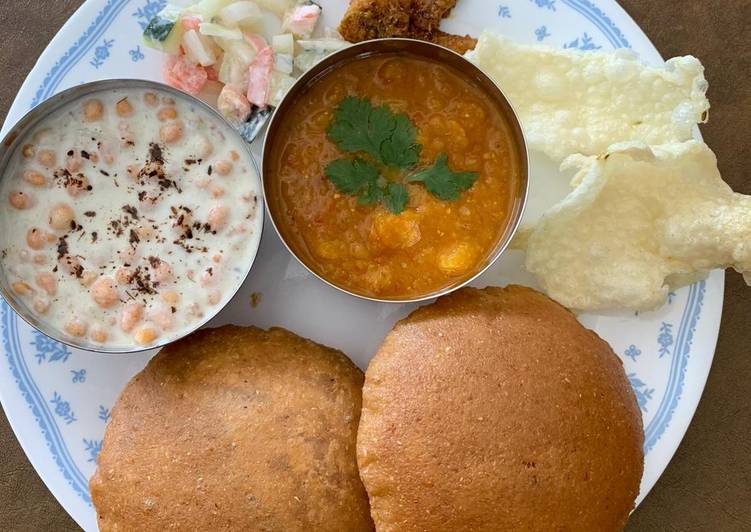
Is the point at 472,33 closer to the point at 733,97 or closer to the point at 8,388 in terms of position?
the point at 733,97

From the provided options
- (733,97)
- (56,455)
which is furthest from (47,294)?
(733,97)

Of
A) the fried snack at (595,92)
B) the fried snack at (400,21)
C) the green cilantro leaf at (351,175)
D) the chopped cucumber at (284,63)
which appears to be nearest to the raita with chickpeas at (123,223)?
the green cilantro leaf at (351,175)

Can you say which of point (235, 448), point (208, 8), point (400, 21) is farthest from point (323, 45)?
point (235, 448)

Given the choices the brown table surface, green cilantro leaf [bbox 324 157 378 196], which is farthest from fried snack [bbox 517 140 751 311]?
the brown table surface

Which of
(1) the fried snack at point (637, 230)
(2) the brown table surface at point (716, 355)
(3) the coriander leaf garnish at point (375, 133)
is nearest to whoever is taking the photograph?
(3) the coriander leaf garnish at point (375, 133)

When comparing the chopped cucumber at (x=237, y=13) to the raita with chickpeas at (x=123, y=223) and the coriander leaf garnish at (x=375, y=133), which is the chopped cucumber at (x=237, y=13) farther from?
the coriander leaf garnish at (x=375, y=133)

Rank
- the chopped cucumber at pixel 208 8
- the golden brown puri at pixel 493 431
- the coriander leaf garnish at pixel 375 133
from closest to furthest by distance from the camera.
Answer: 1. the golden brown puri at pixel 493 431
2. the coriander leaf garnish at pixel 375 133
3. the chopped cucumber at pixel 208 8

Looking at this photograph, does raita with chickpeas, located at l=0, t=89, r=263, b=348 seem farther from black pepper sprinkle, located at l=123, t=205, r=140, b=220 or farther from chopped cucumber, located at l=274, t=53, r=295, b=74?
chopped cucumber, located at l=274, t=53, r=295, b=74
